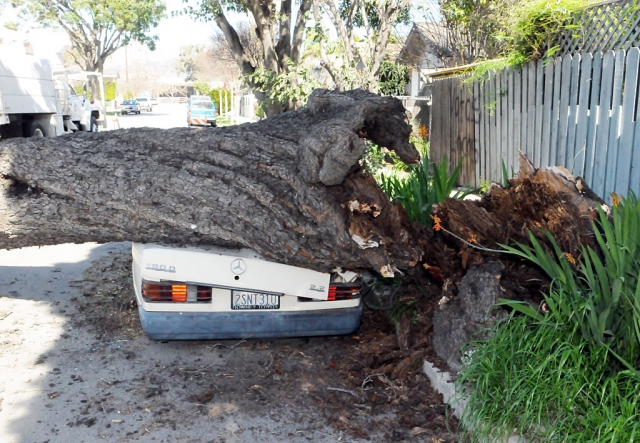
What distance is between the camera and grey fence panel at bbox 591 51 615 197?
6406 millimetres

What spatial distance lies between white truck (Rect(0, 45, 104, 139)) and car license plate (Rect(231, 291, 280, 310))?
11.3m

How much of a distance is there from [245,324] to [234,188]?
105 centimetres

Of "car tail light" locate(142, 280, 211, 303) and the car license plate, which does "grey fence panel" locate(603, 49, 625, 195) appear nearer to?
the car license plate

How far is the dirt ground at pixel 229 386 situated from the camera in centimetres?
377

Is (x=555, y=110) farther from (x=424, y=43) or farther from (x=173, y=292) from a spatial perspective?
(x=424, y=43)

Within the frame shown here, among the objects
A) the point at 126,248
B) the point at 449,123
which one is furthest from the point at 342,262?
the point at 449,123

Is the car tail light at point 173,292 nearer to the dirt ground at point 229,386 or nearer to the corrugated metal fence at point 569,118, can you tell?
the dirt ground at point 229,386

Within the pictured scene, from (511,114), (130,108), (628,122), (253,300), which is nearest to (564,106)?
(628,122)

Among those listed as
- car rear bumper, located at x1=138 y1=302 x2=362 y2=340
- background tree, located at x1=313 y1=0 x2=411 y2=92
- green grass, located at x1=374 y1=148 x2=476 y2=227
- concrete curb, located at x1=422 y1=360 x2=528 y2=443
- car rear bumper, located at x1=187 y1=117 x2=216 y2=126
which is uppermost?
background tree, located at x1=313 y1=0 x2=411 y2=92

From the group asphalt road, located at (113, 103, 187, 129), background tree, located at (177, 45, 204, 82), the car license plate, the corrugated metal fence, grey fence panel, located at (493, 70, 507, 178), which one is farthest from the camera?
background tree, located at (177, 45, 204, 82)

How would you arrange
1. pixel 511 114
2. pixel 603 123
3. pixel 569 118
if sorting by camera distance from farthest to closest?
pixel 511 114 → pixel 569 118 → pixel 603 123

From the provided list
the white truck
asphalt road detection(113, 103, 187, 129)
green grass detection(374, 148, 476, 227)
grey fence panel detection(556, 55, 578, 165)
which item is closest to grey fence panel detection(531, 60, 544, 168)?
grey fence panel detection(556, 55, 578, 165)

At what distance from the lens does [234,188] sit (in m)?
4.72

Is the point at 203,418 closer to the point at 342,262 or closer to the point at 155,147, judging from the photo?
the point at 342,262
